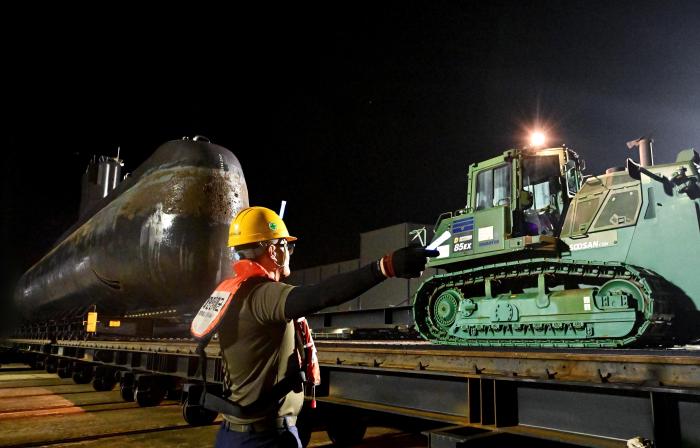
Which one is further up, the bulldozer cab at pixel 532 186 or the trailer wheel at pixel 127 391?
the bulldozer cab at pixel 532 186

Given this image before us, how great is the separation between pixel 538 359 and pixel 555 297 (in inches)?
178

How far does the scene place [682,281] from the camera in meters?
6.48

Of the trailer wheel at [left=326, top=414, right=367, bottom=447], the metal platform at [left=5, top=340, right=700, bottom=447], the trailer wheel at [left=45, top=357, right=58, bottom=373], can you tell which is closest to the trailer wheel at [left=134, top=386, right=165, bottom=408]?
the trailer wheel at [left=326, top=414, right=367, bottom=447]

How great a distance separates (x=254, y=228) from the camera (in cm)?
253

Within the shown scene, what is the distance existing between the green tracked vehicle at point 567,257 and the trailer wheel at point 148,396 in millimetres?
4891

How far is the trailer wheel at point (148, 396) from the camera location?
28.7 feet

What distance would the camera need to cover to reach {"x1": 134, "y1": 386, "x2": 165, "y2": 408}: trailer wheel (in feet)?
28.7

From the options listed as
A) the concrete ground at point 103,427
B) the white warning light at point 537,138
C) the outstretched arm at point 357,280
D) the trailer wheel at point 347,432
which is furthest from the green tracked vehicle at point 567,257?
the outstretched arm at point 357,280

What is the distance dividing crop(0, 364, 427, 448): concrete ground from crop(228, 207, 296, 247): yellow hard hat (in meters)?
4.28

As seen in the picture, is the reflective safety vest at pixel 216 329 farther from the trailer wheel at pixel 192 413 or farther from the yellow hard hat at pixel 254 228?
the trailer wheel at pixel 192 413

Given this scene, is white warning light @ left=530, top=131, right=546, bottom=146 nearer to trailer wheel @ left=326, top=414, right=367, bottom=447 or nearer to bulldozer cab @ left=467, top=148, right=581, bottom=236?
bulldozer cab @ left=467, top=148, right=581, bottom=236

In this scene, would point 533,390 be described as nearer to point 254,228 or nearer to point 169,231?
point 254,228

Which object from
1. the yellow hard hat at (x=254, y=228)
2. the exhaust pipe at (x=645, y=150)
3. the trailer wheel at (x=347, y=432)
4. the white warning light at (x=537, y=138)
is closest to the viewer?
the yellow hard hat at (x=254, y=228)

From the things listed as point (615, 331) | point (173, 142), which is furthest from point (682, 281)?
point (173, 142)
